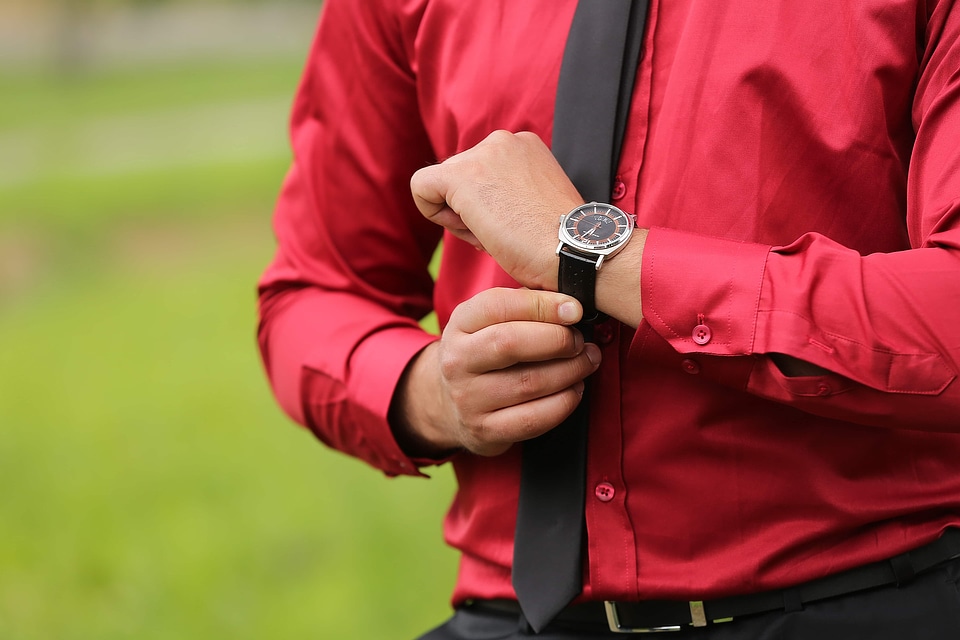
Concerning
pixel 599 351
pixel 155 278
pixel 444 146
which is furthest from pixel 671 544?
pixel 155 278

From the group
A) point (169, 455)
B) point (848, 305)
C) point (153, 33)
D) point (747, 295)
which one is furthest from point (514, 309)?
point (153, 33)

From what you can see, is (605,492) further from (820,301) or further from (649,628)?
(820,301)

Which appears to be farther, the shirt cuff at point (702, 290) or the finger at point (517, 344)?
the finger at point (517, 344)

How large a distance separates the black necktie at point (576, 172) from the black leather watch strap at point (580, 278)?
102 mm

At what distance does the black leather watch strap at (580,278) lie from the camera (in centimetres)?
129

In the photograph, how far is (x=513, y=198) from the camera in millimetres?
1373

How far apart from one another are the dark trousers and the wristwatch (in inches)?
19.0

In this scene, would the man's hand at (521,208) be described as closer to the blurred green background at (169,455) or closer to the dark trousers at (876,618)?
the dark trousers at (876,618)

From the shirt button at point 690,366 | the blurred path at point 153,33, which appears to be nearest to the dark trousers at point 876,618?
the shirt button at point 690,366

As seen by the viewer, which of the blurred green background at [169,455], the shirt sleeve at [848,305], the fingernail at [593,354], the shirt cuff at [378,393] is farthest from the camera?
the blurred green background at [169,455]

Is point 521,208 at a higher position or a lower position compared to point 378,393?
higher

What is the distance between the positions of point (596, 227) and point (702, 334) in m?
0.19

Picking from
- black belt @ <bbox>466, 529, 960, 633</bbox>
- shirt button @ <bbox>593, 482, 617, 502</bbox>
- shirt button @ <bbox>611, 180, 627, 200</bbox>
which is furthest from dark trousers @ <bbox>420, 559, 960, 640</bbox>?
shirt button @ <bbox>611, 180, 627, 200</bbox>

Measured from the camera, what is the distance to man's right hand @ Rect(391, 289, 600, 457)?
133cm
